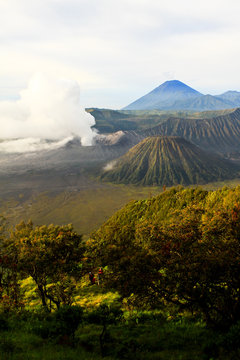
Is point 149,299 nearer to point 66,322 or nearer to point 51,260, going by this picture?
point 66,322

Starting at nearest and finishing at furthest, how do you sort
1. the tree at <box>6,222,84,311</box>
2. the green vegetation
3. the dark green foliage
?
the green vegetation
the dark green foliage
the tree at <box>6,222,84,311</box>

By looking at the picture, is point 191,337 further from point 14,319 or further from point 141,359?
point 14,319

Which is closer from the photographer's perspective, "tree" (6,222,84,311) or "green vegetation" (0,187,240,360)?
"green vegetation" (0,187,240,360)

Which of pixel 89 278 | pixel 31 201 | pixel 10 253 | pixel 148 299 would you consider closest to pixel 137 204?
pixel 89 278

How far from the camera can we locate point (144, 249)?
18250 mm

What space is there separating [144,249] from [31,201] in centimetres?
15144

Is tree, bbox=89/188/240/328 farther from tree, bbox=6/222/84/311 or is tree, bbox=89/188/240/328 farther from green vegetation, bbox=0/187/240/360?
tree, bbox=6/222/84/311

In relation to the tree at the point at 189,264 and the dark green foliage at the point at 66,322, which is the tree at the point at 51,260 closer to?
the dark green foliage at the point at 66,322

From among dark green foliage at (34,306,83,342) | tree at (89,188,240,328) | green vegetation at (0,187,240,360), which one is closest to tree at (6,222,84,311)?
green vegetation at (0,187,240,360)

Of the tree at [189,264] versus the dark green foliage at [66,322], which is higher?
the tree at [189,264]

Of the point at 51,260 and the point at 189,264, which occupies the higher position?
the point at 189,264

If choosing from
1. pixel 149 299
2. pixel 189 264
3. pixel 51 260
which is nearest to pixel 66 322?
pixel 149 299

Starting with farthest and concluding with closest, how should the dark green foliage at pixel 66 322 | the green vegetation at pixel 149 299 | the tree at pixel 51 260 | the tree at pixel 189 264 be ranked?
1. the tree at pixel 51 260
2. the tree at pixel 189 264
3. the dark green foliage at pixel 66 322
4. the green vegetation at pixel 149 299

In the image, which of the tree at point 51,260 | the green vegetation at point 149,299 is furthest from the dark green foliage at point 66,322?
the tree at point 51,260
